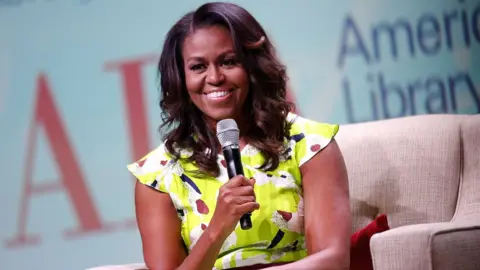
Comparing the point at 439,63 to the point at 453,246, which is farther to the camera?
the point at 439,63

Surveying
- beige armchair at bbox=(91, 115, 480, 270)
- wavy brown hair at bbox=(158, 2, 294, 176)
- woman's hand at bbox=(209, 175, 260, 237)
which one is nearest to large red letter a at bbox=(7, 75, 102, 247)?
beige armchair at bbox=(91, 115, 480, 270)

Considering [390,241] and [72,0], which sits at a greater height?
[72,0]

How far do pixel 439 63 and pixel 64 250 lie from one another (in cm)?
172

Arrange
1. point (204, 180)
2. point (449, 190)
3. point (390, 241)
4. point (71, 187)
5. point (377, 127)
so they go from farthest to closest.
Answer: point (71, 187) → point (377, 127) → point (449, 190) → point (204, 180) → point (390, 241)

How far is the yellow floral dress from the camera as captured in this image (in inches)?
92.3

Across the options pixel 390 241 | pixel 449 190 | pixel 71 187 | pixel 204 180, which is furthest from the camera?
pixel 71 187

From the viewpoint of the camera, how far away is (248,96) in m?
2.45

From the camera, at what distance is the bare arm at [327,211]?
87.6 inches

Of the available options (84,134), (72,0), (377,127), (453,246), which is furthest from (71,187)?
(453,246)

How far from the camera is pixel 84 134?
139 inches

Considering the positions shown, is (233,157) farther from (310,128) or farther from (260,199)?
(310,128)

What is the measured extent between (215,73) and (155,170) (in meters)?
0.35

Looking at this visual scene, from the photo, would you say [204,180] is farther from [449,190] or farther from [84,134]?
[84,134]

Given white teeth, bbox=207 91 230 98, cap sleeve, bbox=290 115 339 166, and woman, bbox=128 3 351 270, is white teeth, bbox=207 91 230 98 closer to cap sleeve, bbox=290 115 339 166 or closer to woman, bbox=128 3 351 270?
woman, bbox=128 3 351 270
